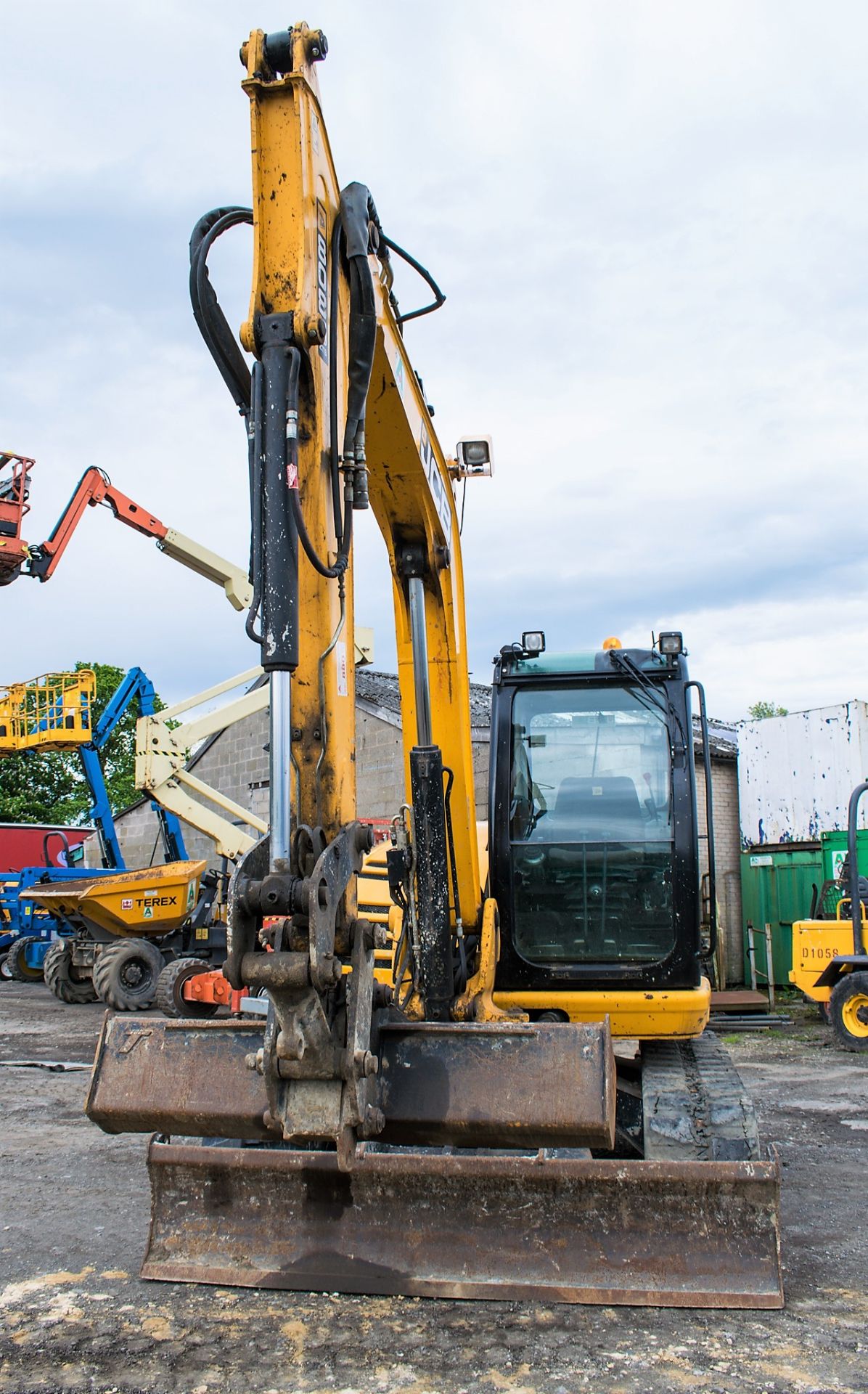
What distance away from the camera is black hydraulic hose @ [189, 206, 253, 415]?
3506mm

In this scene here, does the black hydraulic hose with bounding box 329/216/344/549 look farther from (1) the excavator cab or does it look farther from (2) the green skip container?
(2) the green skip container

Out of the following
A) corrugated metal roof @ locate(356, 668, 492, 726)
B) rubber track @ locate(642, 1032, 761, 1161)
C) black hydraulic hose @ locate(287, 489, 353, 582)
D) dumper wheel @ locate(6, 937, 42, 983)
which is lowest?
dumper wheel @ locate(6, 937, 42, 983)

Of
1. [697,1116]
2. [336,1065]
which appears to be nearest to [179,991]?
→ [697,1116]

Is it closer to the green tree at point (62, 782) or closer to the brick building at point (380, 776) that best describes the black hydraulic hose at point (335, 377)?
the brick building at point (380, 776)

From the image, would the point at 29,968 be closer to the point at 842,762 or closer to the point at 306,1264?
the point at 842,762

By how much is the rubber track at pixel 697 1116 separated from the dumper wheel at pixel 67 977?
11230mm

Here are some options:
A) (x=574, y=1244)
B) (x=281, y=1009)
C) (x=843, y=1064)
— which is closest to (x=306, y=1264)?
(x=574, y=1244)

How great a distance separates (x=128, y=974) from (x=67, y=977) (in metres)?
1.62

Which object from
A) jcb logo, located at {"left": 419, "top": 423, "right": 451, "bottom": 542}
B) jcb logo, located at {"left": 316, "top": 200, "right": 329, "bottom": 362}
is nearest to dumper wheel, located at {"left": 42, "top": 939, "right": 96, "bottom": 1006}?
jcb logo, located at {"left": 419, "top": 423, "right": 451, "bottom": 542}

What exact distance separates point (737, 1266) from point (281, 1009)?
1.74m

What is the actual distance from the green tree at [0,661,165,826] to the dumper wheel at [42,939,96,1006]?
27.0 metres

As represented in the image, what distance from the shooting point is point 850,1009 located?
10438mm

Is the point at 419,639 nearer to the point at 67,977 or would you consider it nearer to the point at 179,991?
the point at 179,991

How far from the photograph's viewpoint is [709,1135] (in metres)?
4.16
